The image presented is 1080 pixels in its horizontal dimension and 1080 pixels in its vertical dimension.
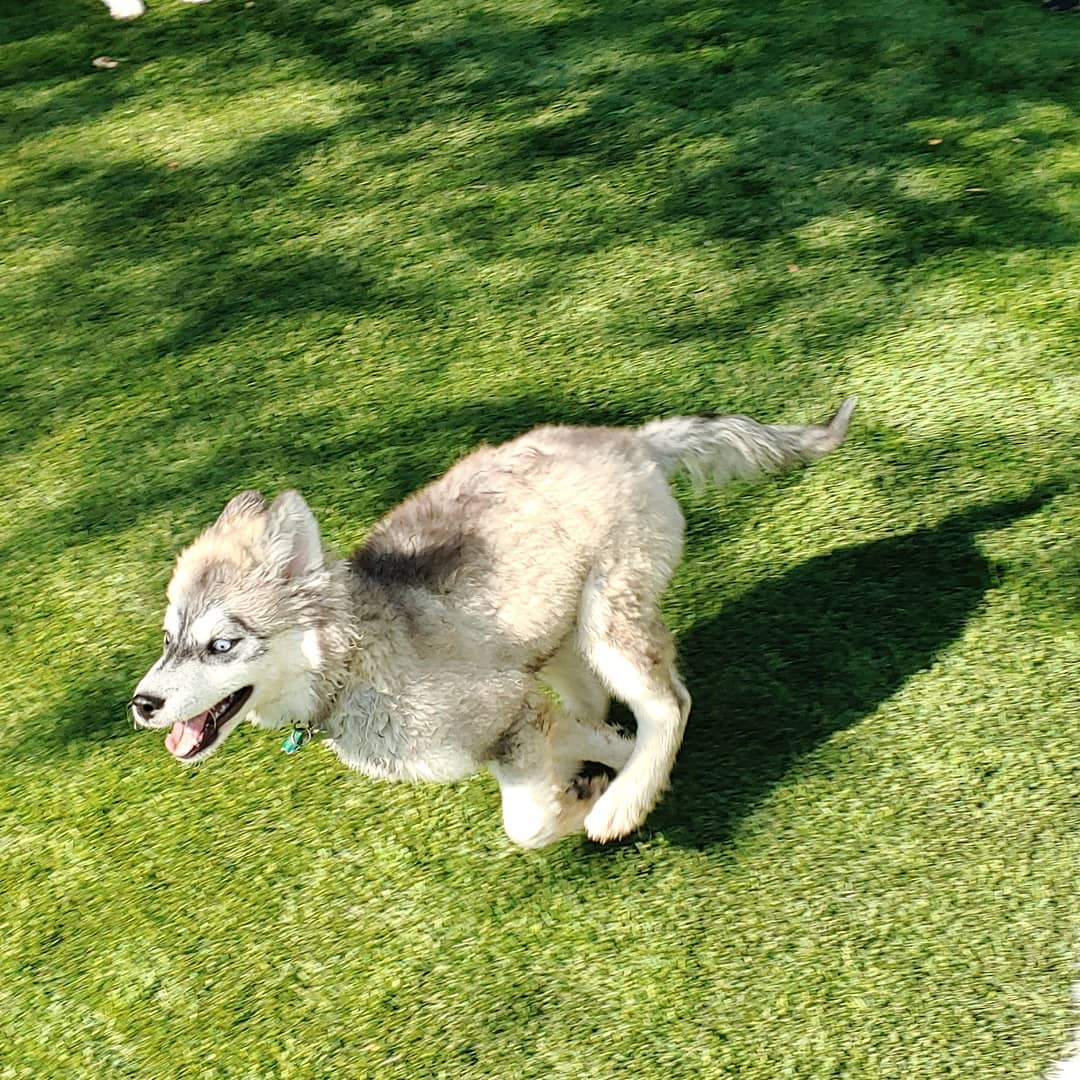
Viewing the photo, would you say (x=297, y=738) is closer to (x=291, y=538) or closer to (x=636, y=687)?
(x=291, y=538)

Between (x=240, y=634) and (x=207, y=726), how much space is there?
22cm

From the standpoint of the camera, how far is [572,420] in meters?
4.66

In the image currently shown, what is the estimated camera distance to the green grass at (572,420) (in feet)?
10.5

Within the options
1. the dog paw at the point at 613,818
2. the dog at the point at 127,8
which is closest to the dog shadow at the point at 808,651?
the dog paw at the point at 613,818

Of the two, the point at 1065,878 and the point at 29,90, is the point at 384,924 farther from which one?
the point at 29,90

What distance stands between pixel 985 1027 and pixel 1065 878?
0.44 metres

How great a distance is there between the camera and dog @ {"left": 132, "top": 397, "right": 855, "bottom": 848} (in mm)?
2938

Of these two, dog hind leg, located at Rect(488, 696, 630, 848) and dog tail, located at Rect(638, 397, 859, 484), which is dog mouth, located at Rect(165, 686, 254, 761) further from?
dog tail, located at Rect(638, 397, 859, 484)

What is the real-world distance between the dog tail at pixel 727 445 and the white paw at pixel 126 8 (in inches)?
204

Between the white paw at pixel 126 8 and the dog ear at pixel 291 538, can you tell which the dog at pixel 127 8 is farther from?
the dog ear at pixel 291 538

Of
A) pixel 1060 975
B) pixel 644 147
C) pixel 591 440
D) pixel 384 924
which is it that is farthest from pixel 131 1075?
pixel 644 147

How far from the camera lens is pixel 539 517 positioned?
125 inches

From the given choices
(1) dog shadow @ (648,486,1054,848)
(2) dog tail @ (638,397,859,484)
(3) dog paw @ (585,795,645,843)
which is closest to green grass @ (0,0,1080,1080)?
(1) dog shadow @ (648,486,1054,848)

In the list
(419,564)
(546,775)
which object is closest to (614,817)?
(546,775)
